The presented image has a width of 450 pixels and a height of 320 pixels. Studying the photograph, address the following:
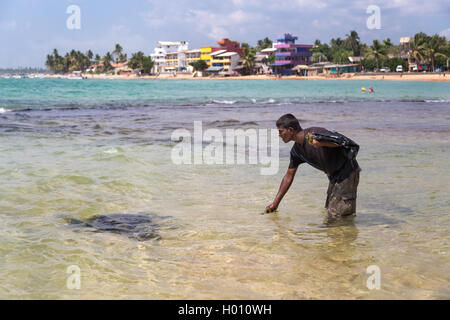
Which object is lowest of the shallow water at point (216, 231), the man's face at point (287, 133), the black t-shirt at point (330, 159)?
the shallow water at point (216, 231)

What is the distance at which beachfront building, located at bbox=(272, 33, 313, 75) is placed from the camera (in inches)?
5207

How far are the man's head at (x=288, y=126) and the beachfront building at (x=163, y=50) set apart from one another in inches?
6793

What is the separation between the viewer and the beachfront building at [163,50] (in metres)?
178

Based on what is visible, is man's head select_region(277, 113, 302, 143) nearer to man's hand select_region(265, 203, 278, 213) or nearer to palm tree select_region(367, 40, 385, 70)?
man's hand select_region(265, 203, 278, 213)

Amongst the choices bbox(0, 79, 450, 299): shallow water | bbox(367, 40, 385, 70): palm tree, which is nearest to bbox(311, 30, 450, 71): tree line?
bbox(367, 40, 385, 70): palm tree

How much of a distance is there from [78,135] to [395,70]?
344 ft

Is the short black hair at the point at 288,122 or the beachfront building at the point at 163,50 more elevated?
the beachfront building at the point at 163,50

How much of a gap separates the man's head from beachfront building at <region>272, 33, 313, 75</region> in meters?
130

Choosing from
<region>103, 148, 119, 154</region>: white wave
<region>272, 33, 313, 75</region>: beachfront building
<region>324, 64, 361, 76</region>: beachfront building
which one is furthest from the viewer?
<region>272, 33, 313, 75</region>: beachfront building

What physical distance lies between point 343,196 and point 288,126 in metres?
1.03

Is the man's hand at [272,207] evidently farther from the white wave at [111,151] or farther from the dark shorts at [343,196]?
the white wave at [111,151]

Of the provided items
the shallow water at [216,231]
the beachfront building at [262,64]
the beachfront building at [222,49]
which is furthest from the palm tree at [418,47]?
the shallow water at [216,231]
